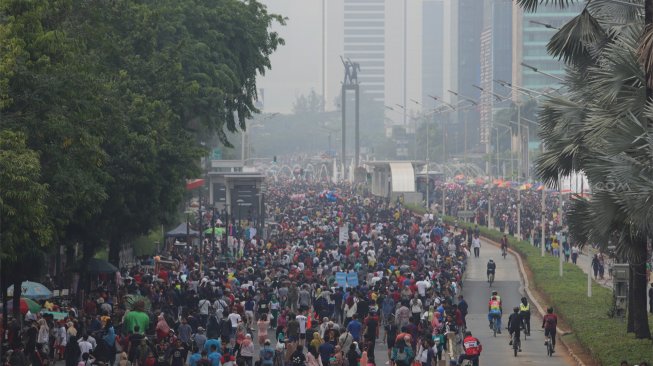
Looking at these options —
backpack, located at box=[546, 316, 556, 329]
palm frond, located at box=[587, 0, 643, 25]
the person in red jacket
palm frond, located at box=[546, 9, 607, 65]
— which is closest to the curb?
backpack, located at box=[546, 316, 556, 329]

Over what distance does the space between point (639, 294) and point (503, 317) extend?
9.05m

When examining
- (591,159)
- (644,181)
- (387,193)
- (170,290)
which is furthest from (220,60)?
(387,193)

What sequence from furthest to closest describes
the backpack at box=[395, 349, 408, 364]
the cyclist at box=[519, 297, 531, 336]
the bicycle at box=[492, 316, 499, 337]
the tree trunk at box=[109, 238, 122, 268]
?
the tree trunk at box=[109, 238, 122, 268] → the bicycle at box=[492, 316, 499, 337] → the cyclist at box=[519, 297, 531, 336] → the backpack at box=[395, 349, 408, 364]

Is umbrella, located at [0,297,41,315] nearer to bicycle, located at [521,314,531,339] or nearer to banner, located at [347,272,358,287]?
banner, located at [347,272,358,287]

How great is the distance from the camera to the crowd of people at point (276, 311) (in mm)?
26859

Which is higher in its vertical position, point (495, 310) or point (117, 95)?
point (117, 95)

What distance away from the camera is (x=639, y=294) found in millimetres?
30797

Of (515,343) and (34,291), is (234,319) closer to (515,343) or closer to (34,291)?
(34,291)

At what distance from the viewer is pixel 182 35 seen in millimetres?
50344

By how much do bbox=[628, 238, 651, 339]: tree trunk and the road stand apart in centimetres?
151

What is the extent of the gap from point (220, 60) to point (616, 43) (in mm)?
25959

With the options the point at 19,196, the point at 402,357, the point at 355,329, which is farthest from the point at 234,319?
the point at 19,196

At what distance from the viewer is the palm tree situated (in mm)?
25047

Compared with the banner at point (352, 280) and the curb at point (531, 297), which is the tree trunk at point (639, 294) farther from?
the banner at point (352, 280)
